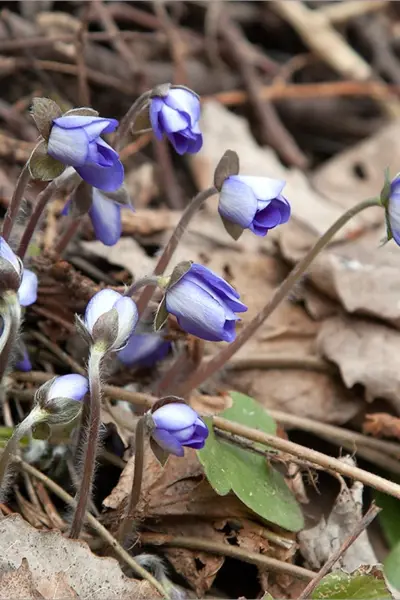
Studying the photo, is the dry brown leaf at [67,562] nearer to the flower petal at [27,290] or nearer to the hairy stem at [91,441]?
the hairy stem at [91,441]

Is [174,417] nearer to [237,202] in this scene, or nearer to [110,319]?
[110,319]

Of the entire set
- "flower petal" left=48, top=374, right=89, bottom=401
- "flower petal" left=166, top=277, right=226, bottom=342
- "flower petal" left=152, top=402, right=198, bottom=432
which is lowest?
"flower petal" left=48, top=374, right=89, bottom=401

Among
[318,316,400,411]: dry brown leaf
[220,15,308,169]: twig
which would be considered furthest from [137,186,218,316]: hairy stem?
[220,15,308,169]: twig

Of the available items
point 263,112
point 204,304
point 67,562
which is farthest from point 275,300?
point 263,112

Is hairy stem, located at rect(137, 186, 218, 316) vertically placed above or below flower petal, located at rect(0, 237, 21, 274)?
below

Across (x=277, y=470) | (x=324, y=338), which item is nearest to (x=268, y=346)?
(x=324, y=338)

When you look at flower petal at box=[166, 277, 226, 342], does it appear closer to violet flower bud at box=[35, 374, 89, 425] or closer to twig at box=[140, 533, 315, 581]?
violet flower bud at box=[35, 374, 89, 425]

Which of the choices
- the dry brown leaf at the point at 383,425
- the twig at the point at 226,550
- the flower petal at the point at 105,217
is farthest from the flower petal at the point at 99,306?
the dry brown leaf at the point at 383,425
